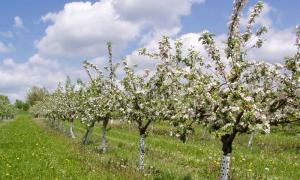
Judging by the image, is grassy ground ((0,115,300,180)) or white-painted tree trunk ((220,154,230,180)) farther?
grassy ground ((0,115,300,180))

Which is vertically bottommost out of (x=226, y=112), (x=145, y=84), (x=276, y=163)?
(x=276, y=163)

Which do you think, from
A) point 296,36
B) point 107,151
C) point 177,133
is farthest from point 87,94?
point 296,36

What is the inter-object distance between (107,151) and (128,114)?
8.59 meters

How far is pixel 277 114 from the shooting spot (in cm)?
1505

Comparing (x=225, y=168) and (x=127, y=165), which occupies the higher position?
→ (x=225, y=168)

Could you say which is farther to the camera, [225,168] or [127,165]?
[127,165]

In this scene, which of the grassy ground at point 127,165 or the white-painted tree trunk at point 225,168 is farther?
the grassy ground at point 127,165

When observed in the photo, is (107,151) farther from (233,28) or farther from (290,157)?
(233,28)

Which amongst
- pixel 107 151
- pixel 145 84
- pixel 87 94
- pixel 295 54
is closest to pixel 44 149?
pixel 107 151

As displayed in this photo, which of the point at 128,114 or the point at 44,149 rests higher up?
the point at 128,114

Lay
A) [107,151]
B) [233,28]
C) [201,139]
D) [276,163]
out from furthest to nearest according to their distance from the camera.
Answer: [201,139]
[107,151]
[276,163]
[233,28]

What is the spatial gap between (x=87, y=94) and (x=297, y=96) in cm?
2685

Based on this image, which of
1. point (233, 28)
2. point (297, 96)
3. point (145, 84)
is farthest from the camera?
point (145, 84)

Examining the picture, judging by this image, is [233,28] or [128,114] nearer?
[233,28]
